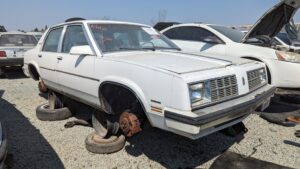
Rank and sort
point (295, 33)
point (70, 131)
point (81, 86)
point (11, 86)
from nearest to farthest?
1. point (81, 86)
2. point (70, 131)
3. point (295, 33)
4. point (11, 86)

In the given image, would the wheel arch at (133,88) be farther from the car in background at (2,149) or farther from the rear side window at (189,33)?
the rear side window at (189,33)

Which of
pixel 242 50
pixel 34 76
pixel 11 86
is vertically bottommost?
pixel 11 86

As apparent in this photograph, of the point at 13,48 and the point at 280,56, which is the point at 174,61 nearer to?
the point at 280,56

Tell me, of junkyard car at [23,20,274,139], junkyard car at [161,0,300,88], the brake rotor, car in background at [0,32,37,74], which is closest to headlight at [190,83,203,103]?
junkyard car at [23,20,274,139]

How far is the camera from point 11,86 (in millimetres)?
8438

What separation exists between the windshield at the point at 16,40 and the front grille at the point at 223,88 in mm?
8888

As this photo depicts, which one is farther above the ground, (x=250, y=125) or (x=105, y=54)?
(x=105, y=54)

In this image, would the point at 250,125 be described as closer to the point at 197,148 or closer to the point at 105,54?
the point at 197,148

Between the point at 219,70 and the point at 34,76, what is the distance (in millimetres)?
4328

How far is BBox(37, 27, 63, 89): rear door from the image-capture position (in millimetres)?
4825

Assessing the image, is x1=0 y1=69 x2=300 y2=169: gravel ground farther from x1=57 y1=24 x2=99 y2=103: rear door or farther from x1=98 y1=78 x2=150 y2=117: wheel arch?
x1=98 y1=78 x2=150 y2=117: wheel arch

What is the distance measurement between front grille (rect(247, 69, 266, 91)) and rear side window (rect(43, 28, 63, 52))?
3.21 m

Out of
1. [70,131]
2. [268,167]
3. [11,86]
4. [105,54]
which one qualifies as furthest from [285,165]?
[11,86]

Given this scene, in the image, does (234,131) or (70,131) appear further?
(70,131)
